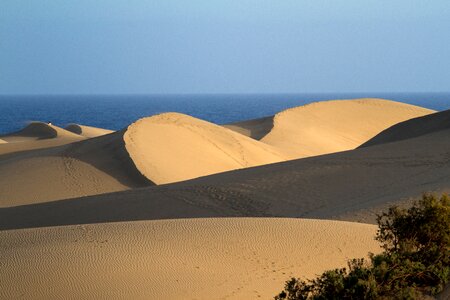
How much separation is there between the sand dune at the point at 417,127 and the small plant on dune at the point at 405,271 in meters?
15.4

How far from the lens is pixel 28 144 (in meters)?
35.0

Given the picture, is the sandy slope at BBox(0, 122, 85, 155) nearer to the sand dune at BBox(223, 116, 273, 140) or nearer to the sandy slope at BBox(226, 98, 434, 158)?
the sand dune at BBox(223, 116, 273, 140)

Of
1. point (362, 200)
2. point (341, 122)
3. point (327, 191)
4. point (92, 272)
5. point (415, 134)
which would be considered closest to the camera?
point (92, 272)

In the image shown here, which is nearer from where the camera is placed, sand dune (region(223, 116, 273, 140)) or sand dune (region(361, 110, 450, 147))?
sand dune (region(361, 110, 450, 147))

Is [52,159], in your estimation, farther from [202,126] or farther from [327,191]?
[327,191]

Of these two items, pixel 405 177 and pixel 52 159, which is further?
pixel 52 159

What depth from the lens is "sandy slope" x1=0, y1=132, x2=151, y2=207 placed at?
22328 mm

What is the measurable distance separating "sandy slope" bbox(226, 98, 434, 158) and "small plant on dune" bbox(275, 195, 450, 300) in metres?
28.4

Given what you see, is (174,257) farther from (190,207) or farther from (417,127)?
(417,127)

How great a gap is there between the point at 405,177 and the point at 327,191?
6.22 ft

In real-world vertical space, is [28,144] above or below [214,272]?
below

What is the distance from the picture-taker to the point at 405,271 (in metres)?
7.15

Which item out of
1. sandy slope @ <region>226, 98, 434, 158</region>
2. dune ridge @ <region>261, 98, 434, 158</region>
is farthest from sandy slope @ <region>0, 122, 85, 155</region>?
dune ridge @ <region>261, 98, 434, 158</region>

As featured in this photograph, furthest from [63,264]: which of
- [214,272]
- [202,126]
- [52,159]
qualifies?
[202,126]
